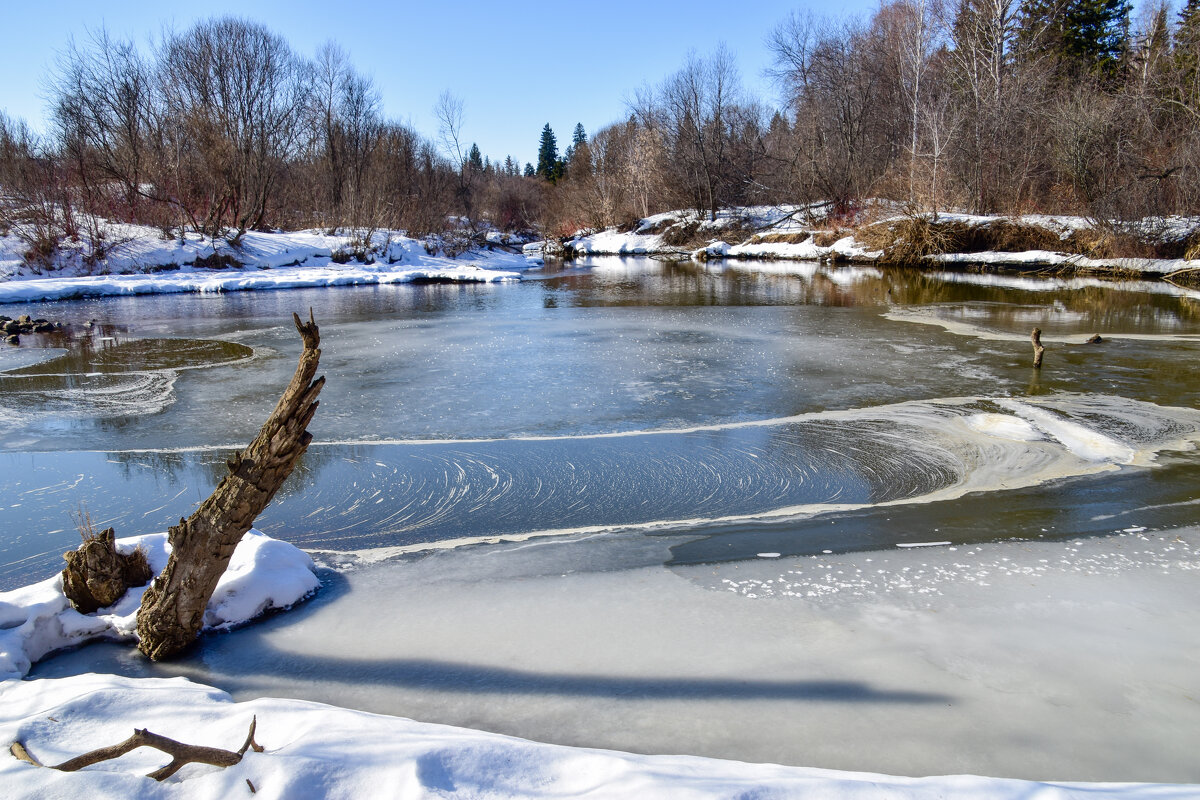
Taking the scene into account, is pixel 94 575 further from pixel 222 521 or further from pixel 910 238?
pixel 910 238

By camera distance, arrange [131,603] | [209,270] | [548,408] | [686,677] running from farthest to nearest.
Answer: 1. [209,270]
2. [548,408]
3. [131,603]
4. [686,677]

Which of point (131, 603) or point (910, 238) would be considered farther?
point (910, 238)

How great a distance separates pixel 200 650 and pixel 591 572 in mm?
1885

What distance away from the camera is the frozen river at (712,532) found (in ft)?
9.22

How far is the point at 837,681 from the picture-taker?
9.75 ft

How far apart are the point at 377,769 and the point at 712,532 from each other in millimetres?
2865

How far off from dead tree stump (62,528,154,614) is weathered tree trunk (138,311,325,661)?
1.02 ft

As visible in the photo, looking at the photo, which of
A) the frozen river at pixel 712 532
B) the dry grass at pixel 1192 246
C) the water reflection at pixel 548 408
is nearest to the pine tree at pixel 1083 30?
the dry grass at pixel 1192 246

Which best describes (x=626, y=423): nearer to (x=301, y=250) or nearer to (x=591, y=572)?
(x=591, y=572)

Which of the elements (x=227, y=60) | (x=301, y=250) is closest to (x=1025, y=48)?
(x=301, y=250)

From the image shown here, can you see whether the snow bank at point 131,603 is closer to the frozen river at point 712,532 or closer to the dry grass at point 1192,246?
the frozen river at point 712,532

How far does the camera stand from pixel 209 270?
83.0 ft

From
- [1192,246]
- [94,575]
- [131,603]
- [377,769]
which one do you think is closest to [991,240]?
[1192,246]

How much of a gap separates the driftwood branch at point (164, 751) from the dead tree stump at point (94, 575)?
1516mm
